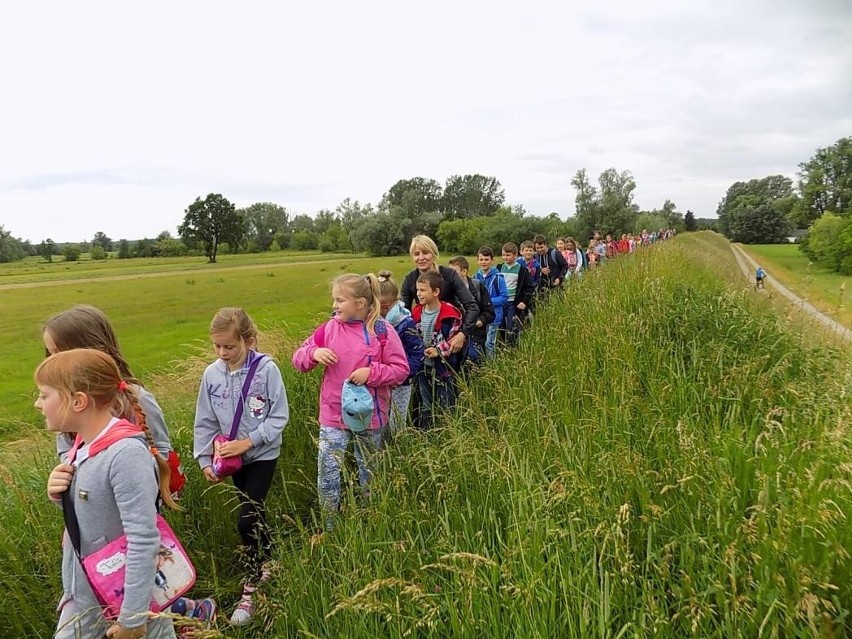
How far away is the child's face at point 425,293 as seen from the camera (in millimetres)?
5062

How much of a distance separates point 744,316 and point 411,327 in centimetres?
329

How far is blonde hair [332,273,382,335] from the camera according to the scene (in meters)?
3.62

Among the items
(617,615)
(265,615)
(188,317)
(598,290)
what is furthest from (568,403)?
(188,317)

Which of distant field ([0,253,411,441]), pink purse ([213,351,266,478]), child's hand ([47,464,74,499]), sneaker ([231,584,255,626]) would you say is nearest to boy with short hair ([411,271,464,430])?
pink purse ([213,351,266,478])

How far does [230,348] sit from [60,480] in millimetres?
1254

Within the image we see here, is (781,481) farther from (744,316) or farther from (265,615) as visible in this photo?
(744,316)

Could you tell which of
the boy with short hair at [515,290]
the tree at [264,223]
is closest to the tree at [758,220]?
the boy with short hair at [515,290]

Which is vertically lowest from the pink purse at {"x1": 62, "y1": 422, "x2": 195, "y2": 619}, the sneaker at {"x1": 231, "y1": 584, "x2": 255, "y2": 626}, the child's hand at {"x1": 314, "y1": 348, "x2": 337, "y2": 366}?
the sneaker at {"x1": 231, "y1": 584, "x2": 255, "y2": 626}

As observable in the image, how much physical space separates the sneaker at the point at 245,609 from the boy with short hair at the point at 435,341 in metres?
2.12

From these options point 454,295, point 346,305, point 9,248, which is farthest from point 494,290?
point 9,248

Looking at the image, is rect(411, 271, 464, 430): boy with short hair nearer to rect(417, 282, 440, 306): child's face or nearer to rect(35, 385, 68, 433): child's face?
rect(417, 282, 440, 306): child's face

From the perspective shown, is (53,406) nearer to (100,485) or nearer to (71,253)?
(100,485)

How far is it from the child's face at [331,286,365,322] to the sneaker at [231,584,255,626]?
1.84 m

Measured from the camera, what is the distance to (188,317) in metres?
30.4
